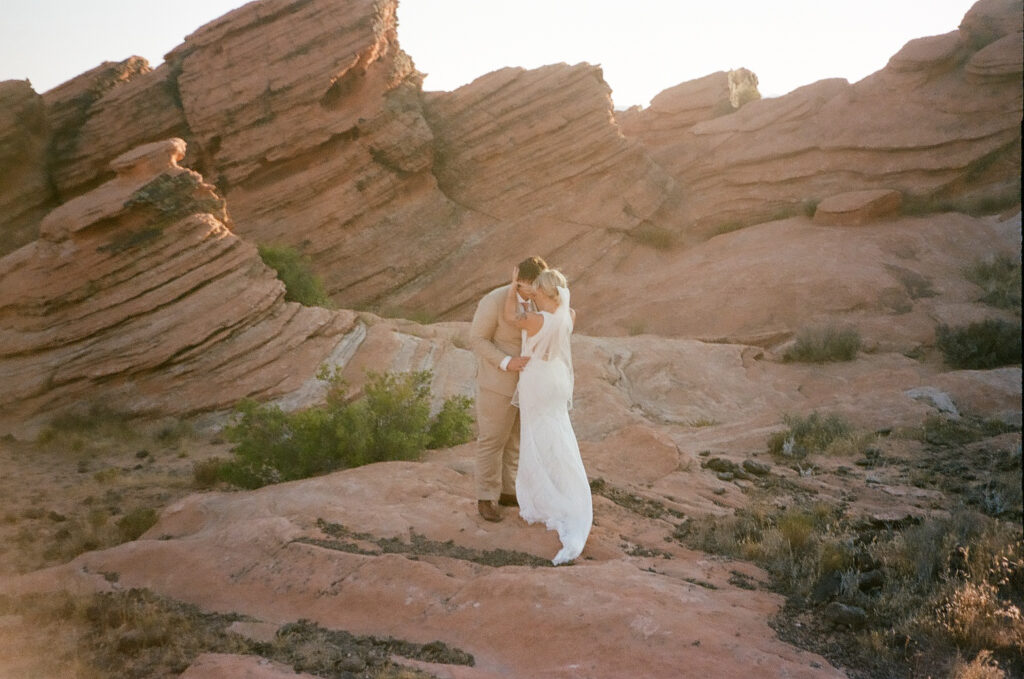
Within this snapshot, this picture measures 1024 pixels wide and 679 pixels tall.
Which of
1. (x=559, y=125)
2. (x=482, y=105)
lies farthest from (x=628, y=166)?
(x=482, y=105)

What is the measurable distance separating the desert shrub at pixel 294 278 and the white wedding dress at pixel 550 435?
11.3 metres

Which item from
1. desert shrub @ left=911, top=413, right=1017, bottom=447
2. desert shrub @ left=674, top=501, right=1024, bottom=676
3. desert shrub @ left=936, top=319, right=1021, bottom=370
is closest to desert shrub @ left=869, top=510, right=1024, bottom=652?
desert shrub @ left=674, top=501, right=1024, bottom=676

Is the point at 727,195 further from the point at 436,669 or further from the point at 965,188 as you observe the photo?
the point at 436,669

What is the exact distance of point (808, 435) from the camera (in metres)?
9.43

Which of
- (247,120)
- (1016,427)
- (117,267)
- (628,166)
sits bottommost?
(1016,427)

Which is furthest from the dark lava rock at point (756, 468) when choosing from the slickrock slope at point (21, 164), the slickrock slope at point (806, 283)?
the slickrock slope at point (21, 164)

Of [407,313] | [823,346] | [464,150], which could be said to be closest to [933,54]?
[823,346]

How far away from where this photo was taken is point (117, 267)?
511 inches

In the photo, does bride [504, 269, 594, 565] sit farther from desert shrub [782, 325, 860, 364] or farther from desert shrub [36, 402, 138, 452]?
desert shrub [782, 325, 860, 364]

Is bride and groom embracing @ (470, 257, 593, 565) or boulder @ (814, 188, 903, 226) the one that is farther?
boulder @ (814, 188, 903, 226)

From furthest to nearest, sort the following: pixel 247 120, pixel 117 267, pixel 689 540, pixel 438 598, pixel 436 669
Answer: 1. pixel 247 120
2. pixel 117 267
3. pixel 689 540
4. pixel 438 598
5. pixel 436 669

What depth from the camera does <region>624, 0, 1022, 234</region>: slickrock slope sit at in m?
21.6

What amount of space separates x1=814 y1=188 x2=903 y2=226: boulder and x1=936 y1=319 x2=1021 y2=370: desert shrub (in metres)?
7.49

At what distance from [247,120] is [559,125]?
321 inches
